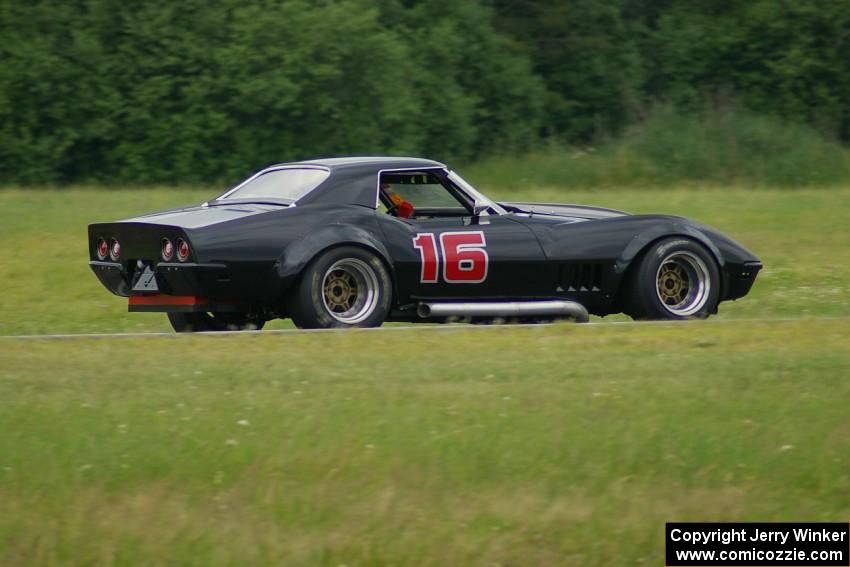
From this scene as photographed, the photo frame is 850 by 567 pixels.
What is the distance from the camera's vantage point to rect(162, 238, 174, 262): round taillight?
A: 34.1 feet

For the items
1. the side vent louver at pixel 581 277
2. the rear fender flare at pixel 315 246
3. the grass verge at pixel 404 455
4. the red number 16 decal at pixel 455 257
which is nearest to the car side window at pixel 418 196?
the red number 16 decal at pixel 455 257

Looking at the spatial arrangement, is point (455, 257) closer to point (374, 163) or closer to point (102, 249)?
point (374, 163)

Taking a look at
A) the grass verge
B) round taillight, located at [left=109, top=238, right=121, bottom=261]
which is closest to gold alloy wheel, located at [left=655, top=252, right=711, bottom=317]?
the grass verge

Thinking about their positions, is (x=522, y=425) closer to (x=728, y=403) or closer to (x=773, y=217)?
(x=728, y=403)

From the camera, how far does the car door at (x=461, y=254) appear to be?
10875 mm

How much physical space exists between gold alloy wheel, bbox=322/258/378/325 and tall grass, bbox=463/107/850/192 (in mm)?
Answer: 19058

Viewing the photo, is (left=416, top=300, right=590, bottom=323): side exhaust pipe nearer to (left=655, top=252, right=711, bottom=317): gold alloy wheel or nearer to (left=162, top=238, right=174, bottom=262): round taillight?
(left=655, top=252, right=711, bottom=317): gold alloy wheel

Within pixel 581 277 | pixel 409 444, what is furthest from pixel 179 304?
pixel 409 444

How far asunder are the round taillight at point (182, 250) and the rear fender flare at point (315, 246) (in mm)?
616

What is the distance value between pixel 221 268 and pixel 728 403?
3764mm

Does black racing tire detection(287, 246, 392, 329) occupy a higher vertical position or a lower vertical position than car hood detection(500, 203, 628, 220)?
lower

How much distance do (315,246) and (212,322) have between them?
1.91 m

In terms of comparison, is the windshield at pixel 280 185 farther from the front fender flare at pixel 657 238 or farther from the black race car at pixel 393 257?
the front fender flare at pixel 657 238

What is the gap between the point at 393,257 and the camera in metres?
10.8
